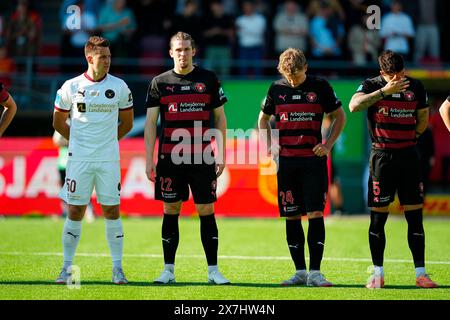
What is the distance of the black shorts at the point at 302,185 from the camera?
9.20 metres

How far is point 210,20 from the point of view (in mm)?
20656

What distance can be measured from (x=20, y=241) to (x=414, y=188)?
22.0ft

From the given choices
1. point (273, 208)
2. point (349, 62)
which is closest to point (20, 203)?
point (273, 208)

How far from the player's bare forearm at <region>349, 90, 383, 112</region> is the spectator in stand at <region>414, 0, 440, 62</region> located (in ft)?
41.7

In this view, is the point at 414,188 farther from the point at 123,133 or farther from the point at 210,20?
the point at 210,20

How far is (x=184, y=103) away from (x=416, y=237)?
282cm

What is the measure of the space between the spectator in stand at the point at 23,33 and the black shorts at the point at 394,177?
13.9 meters

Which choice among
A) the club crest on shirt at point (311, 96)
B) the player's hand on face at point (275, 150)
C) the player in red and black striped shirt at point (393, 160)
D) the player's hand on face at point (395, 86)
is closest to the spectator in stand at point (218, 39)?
the player's hand on face at point (275, 150)

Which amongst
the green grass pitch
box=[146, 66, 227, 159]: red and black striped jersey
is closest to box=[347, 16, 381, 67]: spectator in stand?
the green grass pitch

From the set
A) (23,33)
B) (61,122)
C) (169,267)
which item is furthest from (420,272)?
(23,33)

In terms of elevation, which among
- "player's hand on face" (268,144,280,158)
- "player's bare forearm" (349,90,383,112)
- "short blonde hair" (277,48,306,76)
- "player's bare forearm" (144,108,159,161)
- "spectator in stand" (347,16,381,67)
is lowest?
"player's hand on face" (268,144,280,158)

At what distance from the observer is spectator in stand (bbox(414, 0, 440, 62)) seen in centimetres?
2131

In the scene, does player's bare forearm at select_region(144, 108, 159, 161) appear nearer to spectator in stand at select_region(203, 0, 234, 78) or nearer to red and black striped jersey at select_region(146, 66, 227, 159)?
red and black striped jersey at select_region(146, 66, 227, 159)

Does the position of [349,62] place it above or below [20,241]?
above
